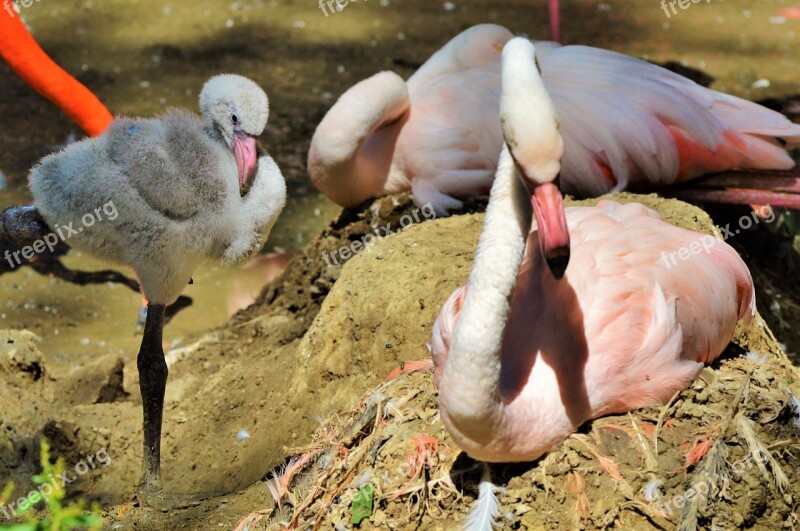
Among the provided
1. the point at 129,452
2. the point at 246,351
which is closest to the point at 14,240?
the point at 129,452

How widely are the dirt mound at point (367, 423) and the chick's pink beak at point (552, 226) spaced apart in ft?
1.82

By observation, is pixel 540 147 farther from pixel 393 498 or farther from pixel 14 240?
pixel 14 240

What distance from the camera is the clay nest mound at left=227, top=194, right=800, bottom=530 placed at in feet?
7.75

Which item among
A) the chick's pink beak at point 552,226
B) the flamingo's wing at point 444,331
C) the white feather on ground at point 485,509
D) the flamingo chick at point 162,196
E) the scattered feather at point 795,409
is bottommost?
the scattered feather at point 795,409

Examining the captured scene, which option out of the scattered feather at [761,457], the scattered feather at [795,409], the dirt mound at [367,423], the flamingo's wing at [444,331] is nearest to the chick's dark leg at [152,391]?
the dirt mound at [367,423]

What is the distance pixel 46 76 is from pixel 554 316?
2.84 m

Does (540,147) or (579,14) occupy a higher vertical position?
(540,147)

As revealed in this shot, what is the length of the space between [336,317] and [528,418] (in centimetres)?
128

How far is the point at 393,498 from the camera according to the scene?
2465 mm

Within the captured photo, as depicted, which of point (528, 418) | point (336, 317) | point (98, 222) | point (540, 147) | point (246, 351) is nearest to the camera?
point (540, 147)

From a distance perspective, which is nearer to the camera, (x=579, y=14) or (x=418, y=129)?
(x=418, y=129)

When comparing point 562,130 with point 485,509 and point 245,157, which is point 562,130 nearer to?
point 245,157

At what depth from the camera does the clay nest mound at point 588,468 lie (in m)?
2.36

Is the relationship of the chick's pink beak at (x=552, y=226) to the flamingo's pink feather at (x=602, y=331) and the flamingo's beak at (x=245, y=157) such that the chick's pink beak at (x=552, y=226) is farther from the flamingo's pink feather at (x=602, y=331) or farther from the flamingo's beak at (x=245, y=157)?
the flamingo's beak at (x=245, y=157)
